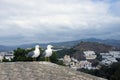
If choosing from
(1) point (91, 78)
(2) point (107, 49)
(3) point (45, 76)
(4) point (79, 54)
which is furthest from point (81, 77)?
(2) point (107, 49)

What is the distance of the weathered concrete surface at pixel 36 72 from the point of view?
45.7ft

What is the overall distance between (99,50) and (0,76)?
432 feet

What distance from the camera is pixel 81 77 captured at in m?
14.5

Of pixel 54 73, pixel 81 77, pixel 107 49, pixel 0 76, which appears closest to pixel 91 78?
pixel 81 77

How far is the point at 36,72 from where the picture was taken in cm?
1452

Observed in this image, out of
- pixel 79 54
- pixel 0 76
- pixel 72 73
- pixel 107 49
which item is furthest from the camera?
pixel 107 49

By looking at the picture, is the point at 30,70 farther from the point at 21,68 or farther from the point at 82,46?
the point at 82,46

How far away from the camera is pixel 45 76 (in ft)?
46.2

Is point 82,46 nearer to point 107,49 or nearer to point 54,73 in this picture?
point 107,49

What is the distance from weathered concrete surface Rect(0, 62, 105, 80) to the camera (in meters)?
13.9

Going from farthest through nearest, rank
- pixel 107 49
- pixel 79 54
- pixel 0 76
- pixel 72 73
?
pixel 107 49 < pixel 79 54 < pixel 72 73 < pixel 0 76

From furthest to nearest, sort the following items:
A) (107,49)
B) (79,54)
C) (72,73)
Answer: (107,49) < (79,54) < (72,73)

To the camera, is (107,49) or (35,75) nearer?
(35,75)

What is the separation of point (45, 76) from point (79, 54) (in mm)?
125568
